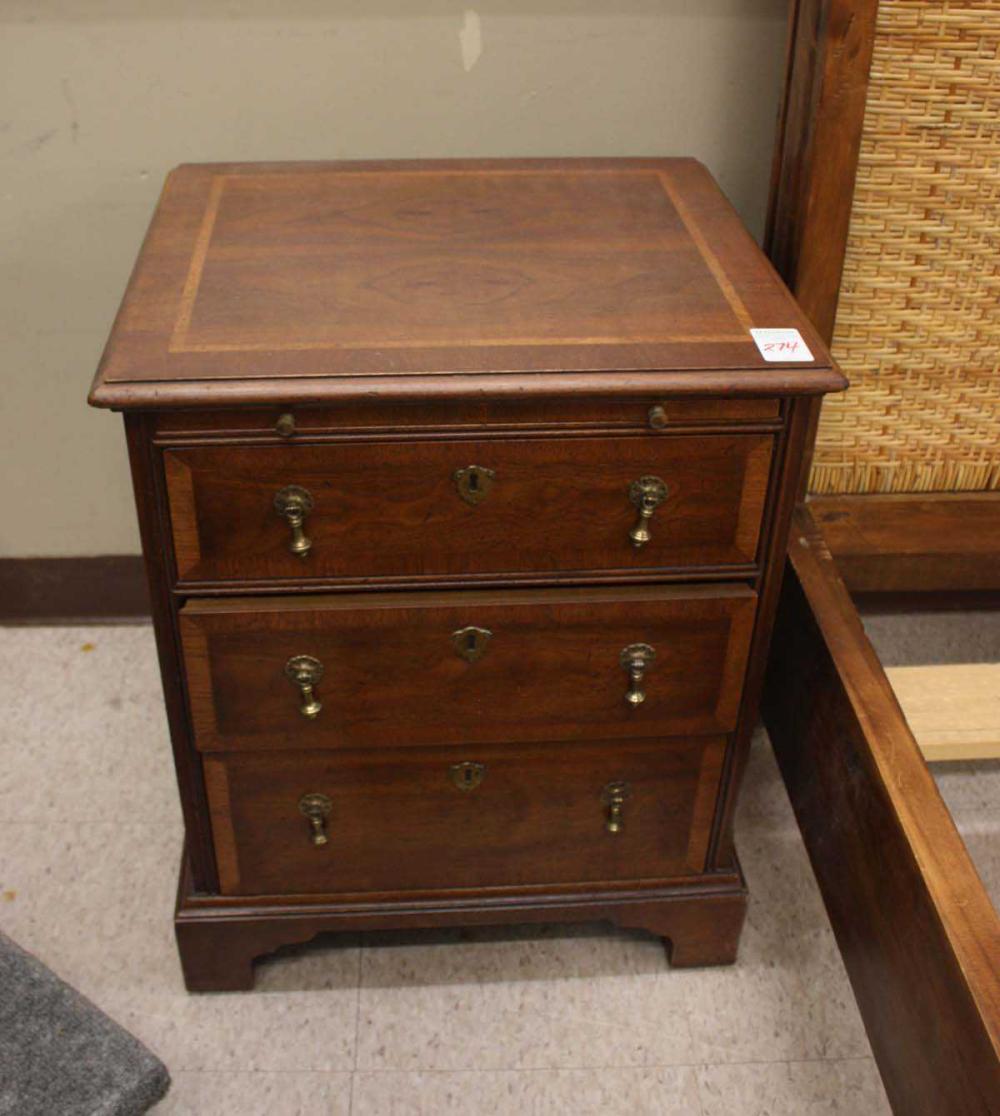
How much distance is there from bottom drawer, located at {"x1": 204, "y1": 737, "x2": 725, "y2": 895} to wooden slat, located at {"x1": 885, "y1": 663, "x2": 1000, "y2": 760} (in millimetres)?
276

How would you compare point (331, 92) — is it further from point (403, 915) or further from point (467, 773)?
point (403, 915)

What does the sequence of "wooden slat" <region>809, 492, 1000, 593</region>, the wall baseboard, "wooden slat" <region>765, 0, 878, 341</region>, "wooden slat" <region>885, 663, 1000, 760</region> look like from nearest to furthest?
"wooden slat" <region>765, 0, 878, 341</region> < "wooden slat" <region>885, 663, 1000, 760</region> < "wooden slat" <region>809, 492, 1000, 593</region> < the wall baseboard

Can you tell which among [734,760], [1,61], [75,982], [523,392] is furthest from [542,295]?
[75,982]

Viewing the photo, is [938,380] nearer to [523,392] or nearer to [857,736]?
[857,736]

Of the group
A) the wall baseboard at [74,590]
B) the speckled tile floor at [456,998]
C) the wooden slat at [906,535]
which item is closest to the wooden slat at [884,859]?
the wooden slat at [906,535]

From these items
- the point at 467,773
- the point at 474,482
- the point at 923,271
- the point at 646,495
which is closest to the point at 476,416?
the point at 474,482

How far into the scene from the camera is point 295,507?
117 cm

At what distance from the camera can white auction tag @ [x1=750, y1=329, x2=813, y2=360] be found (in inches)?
45.4

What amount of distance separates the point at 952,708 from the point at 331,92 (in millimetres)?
1085

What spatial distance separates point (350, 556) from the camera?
1222 millimetres

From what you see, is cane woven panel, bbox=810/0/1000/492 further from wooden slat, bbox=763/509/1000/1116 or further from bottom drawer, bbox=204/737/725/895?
bottom drawer, bbox=204/737/725/895

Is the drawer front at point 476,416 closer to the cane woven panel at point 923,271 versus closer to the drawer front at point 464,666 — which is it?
the drawer front at point 464,666

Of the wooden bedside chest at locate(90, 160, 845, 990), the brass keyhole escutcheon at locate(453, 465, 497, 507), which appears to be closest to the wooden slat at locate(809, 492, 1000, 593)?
the wooden bedside chest at locate(90, 160, 845, 990)

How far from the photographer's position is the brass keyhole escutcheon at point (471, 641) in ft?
4.19
